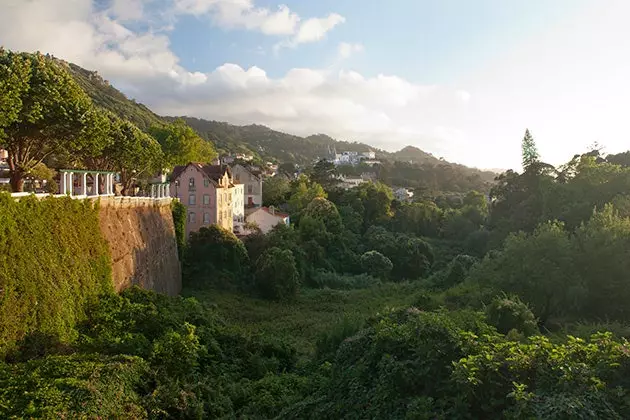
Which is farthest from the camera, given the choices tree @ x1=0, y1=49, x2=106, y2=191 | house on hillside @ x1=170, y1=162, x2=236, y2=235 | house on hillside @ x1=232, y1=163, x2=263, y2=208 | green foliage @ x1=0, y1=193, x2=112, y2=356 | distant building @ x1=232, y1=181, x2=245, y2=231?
house on hillside @ x1=232, y1=163, x2=263, y2=208

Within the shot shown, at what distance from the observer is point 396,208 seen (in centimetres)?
6438

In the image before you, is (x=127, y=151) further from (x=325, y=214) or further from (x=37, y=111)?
(x=325, y=214)

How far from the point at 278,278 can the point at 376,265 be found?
13.9 metres

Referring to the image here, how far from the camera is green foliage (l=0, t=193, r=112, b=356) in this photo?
11.3m

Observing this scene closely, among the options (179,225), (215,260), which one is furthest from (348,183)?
(179,225)

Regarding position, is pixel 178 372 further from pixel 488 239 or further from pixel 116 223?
pixel 488 239

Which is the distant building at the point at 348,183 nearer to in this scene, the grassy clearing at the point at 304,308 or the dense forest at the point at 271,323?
the grassy clearing at the point at 304,308

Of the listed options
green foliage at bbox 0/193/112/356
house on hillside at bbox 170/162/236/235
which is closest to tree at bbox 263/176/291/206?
house on hillside at bbox 170/162/236/235

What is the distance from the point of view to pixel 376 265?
4381 centimetres

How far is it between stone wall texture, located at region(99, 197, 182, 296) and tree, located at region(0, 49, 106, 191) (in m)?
3.14

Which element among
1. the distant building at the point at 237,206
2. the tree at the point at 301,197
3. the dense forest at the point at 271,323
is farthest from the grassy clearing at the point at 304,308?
the tree at the point at 301,197

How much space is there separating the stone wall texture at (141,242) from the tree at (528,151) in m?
36.9

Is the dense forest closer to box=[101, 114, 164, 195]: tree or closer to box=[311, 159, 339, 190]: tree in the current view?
box=[101, 114, 164, 195]: tree

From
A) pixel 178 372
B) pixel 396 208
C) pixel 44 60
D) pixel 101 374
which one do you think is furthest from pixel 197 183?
pixel 396 208
